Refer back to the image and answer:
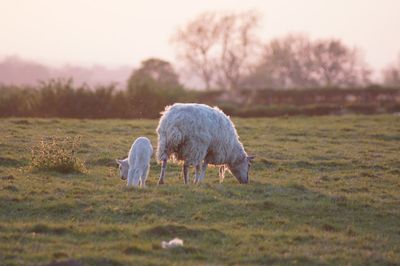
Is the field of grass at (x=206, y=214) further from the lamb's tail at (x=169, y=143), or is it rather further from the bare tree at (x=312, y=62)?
the bare tree at (x=312, y=62)

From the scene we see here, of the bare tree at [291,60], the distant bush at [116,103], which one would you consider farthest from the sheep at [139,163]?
the bare tree at [291,60]

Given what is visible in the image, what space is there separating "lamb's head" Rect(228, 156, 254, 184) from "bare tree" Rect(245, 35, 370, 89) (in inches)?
2701

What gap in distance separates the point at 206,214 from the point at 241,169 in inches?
175

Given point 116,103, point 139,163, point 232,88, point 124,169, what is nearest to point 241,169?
point 124,169

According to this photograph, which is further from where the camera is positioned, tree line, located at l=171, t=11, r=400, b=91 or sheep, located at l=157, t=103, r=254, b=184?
tree line, located at l=171, t=11, r=400, b=91

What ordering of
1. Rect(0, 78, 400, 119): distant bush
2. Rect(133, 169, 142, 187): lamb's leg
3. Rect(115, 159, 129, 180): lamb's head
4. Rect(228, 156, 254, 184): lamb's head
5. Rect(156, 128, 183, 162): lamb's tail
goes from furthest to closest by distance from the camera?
Rect(0, 78, 400, 119): distant bush
Rect(228, 156, 254, 184): lamb's head
Rect(115, 159, 129, 180): lamb's head
Rect(156, 128, 183, 162): lamb's tail
Rect(133, 169, 142, 187): lamb's leg

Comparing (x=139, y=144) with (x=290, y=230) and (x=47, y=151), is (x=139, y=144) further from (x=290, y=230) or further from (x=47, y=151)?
(x=290, y=230)

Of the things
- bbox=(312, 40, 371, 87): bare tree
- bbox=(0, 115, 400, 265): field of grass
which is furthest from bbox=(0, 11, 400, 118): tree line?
bbox=(0, 115, 400, 265): field of grass

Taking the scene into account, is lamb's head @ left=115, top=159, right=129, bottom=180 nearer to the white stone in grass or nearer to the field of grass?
the field of grass

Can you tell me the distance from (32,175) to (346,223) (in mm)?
6898

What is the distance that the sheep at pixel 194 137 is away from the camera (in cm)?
1504

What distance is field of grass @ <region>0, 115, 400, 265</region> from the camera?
10164 mm

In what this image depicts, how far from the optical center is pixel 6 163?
17.2 m

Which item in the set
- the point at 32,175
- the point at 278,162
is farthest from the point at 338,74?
the point at 32,175
